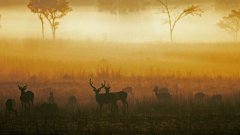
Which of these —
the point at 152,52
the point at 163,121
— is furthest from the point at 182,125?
the point at 152,52

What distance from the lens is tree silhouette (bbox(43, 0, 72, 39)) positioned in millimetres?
80312

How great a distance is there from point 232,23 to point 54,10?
26.5 metres

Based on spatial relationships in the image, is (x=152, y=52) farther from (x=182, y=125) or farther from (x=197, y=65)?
(x=182, y=125)

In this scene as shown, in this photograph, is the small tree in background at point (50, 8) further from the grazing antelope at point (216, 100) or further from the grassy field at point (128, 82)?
the grazing antelope at point (216, 100)

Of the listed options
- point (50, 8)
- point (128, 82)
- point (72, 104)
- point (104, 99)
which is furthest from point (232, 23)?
point (104, 99)

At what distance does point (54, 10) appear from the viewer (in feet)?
267

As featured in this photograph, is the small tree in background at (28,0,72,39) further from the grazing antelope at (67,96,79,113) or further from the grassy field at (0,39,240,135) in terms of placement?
the grazing antelope at (67,96,79,113)

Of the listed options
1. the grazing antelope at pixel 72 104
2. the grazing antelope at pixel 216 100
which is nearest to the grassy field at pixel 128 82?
the grazing antelope at pixel 216 100

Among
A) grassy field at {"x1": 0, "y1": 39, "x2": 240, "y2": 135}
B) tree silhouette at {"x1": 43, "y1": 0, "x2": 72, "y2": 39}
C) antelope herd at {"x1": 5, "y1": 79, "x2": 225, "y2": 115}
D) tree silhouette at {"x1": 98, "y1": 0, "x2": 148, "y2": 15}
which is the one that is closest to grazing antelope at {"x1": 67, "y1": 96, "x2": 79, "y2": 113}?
antelope herd at {"x1": 5, "y1": 79, "x2": 225, "y2": 115}

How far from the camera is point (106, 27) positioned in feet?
366

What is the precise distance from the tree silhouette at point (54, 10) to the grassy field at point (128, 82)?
11.0 metres

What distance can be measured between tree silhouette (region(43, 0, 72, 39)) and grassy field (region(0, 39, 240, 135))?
36.0 feet

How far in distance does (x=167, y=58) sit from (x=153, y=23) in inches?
2295

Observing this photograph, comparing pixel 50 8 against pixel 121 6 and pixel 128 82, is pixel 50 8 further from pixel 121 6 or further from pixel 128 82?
pixel 128 82
